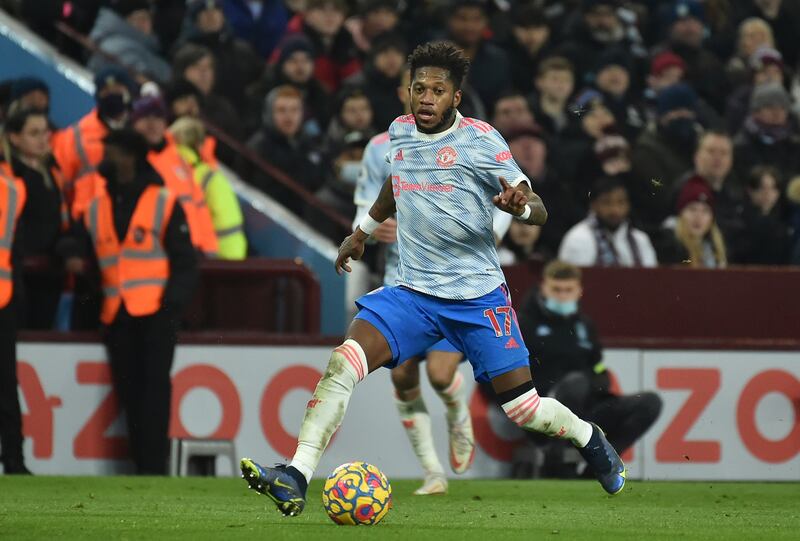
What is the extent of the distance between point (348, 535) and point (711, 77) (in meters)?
11.8

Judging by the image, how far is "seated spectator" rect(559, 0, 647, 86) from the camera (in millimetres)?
17719

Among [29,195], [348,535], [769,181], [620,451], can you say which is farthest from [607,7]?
[348,535]

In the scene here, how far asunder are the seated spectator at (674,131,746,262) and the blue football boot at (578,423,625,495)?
6473 millimetres

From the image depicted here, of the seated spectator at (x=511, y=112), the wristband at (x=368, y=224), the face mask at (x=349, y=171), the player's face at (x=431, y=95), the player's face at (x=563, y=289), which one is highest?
the seated spectator at (x=511, y=112)

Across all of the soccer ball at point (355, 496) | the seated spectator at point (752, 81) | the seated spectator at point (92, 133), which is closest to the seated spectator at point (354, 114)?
the seated spectator at point (92, 133)

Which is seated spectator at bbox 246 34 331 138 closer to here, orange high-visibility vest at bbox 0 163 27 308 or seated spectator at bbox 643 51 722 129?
seated spectator at bbox 643 51 722 129

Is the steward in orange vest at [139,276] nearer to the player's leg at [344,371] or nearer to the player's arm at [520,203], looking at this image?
the player's leg at [344,371]

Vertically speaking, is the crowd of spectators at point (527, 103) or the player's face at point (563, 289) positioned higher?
the crowd of spectators at point (527, 103)

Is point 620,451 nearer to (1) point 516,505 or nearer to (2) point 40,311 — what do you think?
(1) point 516,505

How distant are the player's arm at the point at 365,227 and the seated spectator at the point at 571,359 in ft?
13.3

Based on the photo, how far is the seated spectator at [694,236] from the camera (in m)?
14.6

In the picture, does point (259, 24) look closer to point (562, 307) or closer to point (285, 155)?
point (285, 155)

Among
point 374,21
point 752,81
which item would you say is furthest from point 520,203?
point 752,81

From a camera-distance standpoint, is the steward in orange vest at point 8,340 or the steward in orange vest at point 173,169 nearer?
the steward in orange vest at point 8,340
